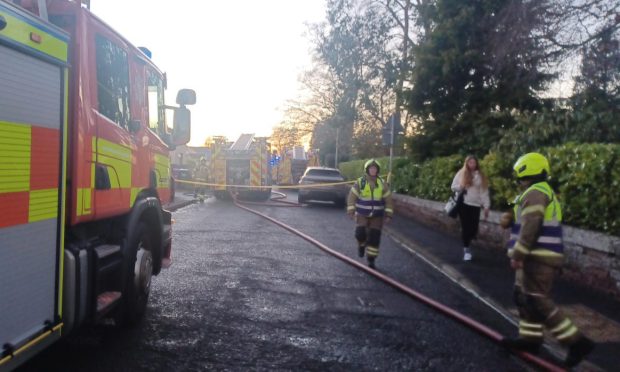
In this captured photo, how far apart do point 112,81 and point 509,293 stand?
4.93m

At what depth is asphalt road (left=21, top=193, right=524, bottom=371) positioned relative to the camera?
4.31 m

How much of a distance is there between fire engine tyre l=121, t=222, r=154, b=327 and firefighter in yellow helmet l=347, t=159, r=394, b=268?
3.91 meters

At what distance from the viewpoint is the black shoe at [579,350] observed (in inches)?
168

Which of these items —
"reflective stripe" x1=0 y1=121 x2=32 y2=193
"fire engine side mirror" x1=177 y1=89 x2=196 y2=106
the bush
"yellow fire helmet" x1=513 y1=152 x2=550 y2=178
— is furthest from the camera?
the bush

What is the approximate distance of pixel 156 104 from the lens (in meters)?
6.20

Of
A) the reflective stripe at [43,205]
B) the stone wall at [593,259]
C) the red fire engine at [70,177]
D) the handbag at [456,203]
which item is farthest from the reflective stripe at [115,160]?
the handbag at [456,203]

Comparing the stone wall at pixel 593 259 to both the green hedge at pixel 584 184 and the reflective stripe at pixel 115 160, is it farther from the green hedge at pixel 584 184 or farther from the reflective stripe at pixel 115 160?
the reflective stripe at pixel 115 160

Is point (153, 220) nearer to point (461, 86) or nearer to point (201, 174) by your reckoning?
point (461, 86)

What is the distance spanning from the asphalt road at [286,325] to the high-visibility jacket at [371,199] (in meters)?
0.80

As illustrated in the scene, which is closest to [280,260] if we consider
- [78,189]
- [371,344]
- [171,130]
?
[171,130]

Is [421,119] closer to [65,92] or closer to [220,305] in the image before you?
[220,305]

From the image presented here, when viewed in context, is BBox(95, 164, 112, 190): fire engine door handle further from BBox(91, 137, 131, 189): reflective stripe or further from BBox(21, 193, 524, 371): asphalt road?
BBox(21, 193, 524, 371): asphalt road

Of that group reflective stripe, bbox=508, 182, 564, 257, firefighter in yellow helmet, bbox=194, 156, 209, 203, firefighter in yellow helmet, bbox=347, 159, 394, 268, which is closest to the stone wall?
firefighter in yellow helmet, bbox=347, 159, 394, 268

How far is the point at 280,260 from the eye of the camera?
8.85 m
